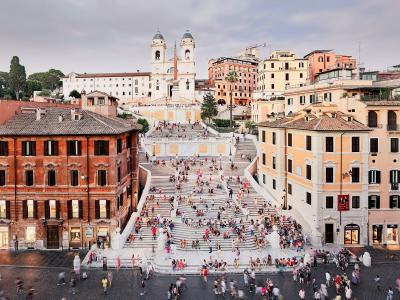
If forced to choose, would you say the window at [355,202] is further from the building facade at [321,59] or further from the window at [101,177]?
the building facade at [321,59]

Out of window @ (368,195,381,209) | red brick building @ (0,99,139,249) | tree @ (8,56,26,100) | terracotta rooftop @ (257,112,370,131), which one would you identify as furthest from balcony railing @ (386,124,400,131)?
tree @ (8,56,26,100)

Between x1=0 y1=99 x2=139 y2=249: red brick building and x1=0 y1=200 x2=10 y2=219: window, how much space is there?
0.02 meters

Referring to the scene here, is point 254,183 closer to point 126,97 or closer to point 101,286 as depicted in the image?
point 101,286

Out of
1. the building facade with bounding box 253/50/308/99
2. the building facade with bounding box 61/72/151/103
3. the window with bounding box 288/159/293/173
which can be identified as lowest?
the window with bounding box 288/159/293/173

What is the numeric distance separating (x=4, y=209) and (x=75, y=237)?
7.21 meters

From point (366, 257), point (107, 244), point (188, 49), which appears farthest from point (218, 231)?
point (188, 49)

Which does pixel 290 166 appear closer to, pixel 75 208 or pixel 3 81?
pixel 75 208

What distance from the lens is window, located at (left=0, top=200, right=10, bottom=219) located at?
134ft

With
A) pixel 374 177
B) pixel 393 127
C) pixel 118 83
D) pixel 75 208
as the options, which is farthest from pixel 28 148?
pixel 118 83

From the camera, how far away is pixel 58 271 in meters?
35.1

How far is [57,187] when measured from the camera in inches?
1602

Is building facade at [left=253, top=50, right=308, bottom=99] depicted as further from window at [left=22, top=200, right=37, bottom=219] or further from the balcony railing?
window at [left=22, top=200, right=37, bottom=219]

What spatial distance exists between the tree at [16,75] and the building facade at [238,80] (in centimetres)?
5842

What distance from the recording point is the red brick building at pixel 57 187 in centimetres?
4066
